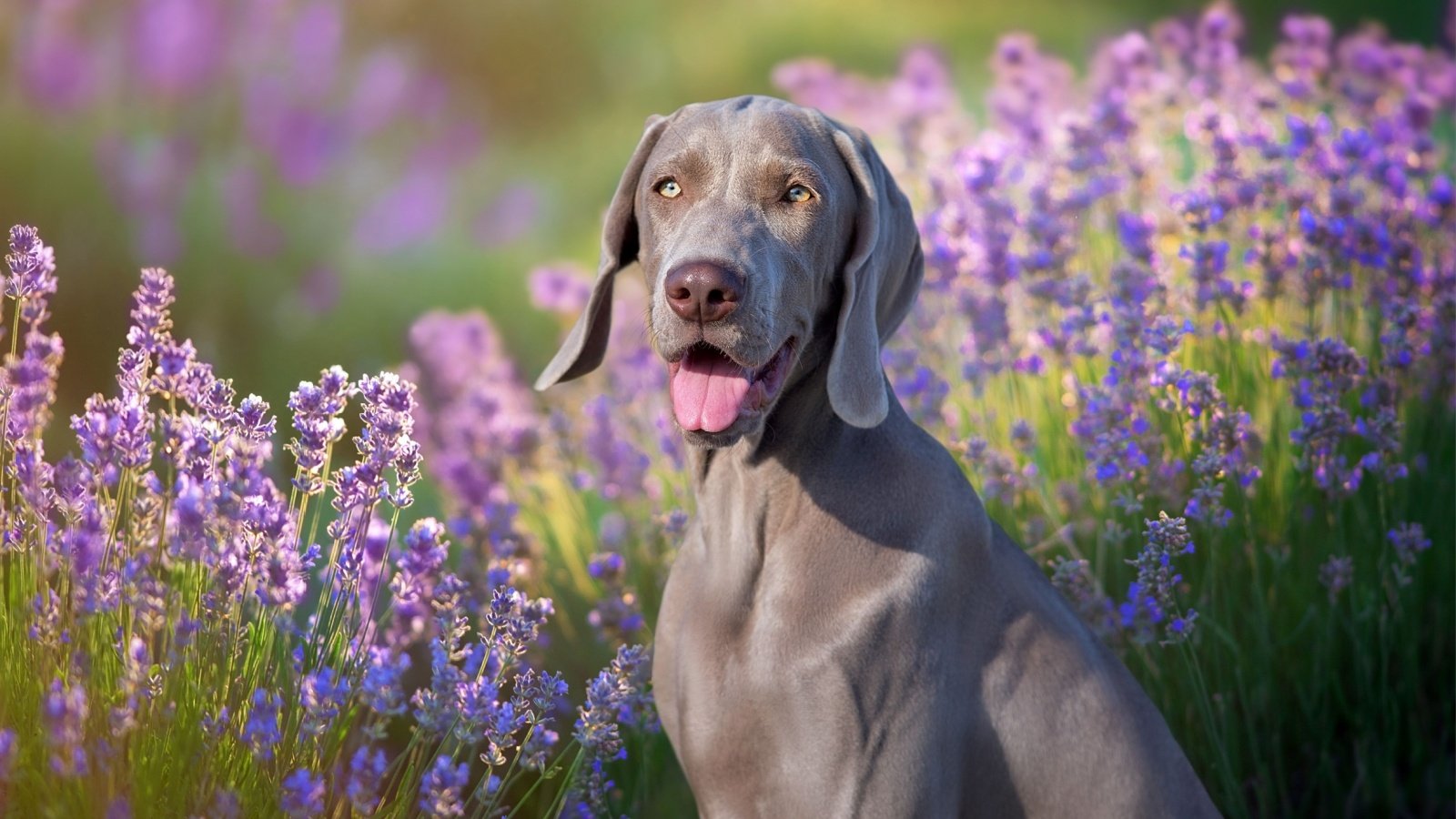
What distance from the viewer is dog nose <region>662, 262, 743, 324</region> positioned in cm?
249

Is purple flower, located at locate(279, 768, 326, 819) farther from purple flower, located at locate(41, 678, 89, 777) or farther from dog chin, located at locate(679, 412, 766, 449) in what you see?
dog chin, located at locate(679, 412, 766, 449)

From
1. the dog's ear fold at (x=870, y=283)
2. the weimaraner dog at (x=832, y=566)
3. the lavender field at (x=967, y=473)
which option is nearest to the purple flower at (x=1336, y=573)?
the lavender field at (x=967, y=473)

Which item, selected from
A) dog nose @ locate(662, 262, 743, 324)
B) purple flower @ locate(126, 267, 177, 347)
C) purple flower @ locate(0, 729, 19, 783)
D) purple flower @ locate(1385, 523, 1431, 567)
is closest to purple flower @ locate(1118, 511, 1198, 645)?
purple flower @ locate(1385, 523, 1431, 567)

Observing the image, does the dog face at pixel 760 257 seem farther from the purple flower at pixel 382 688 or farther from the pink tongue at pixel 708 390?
the purple flower at pixel 382 688

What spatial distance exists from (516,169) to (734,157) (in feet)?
16.3

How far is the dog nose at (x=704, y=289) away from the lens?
8.18 ft

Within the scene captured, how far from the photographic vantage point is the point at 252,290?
6277 millimetres

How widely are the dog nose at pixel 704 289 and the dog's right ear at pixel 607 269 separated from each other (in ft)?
1.65

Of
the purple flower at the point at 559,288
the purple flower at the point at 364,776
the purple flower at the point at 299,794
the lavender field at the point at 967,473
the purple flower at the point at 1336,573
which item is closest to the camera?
the purple flower at the point at 299,794

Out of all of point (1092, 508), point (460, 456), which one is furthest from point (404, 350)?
point (1092, 508)

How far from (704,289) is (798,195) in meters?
0.37

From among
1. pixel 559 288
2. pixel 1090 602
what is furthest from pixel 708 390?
pixel 559 288

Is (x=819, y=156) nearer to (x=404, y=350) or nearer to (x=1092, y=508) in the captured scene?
(x=1092, y=508)

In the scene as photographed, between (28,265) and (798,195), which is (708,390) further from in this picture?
→ (28,265)
